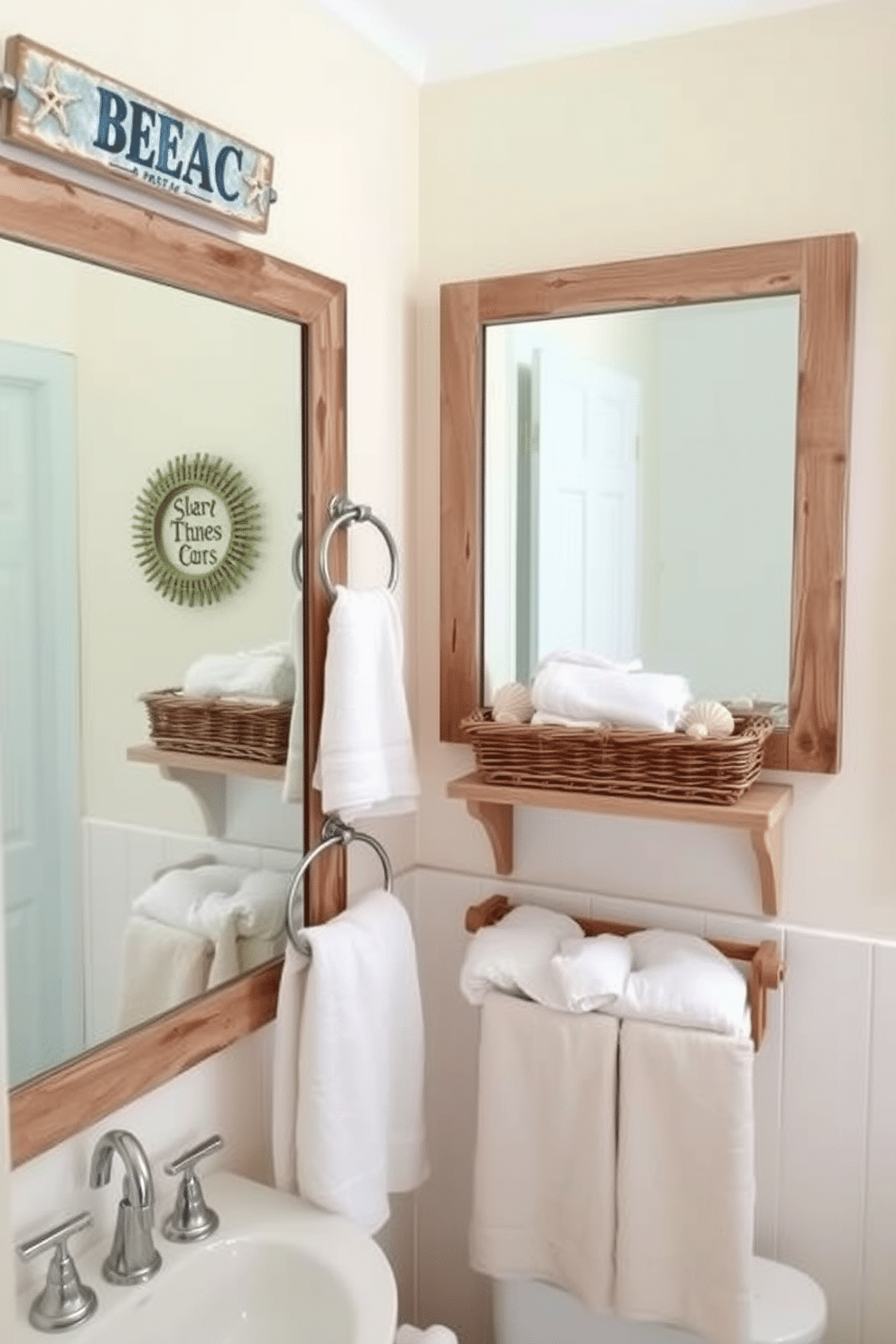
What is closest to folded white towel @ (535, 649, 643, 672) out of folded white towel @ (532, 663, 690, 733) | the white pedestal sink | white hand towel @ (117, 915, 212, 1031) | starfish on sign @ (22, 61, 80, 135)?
folded white towel @ (532, 663, 690, 733)

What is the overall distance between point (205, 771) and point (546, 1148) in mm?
727

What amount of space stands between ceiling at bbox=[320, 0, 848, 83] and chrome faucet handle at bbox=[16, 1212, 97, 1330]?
5.17 feet

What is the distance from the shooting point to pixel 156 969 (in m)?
1.44

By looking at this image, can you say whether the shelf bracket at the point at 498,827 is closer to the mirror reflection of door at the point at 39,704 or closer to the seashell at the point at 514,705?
the seashell at the point at 514,705

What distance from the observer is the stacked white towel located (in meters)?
1.57

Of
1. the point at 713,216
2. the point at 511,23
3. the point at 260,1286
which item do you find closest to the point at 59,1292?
the point at 260,1286

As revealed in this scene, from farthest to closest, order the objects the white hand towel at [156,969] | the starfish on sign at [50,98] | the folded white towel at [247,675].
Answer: the folded white towel at [247,675], the white hand towel at [156,969], the starfish on sign at [50,98]

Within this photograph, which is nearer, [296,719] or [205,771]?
[205,771]

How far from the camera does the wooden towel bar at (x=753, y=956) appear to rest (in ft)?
5.39

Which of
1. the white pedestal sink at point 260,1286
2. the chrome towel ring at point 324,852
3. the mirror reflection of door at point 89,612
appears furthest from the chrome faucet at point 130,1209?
the chrome towel ring at point 324,852

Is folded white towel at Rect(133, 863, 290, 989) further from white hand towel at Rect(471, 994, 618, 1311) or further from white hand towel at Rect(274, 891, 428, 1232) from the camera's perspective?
white hand towel at Rect(471, 994, 618, 1311)

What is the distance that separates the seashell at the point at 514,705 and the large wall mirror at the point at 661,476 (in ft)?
0.34

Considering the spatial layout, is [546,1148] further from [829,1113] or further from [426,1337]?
[829,1113]

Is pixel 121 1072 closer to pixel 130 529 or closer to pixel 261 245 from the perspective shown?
pixel 130 529
